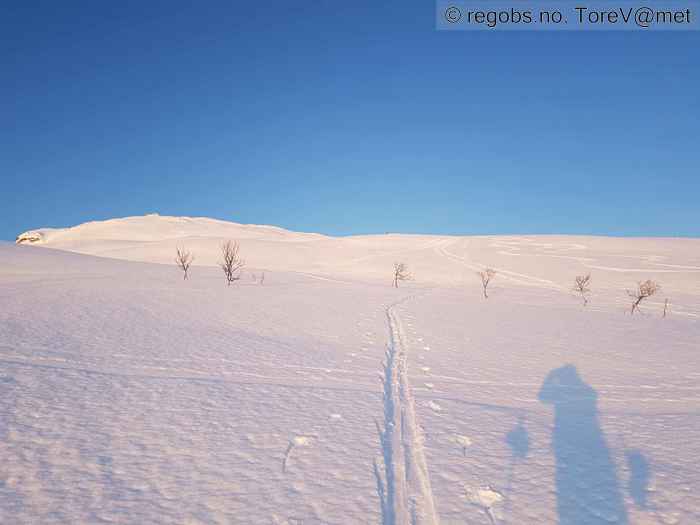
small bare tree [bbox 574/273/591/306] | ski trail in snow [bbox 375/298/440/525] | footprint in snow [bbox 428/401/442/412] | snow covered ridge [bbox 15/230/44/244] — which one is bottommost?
ski trail in snow [bbox 375/298/440/525]

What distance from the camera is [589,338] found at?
11445mm

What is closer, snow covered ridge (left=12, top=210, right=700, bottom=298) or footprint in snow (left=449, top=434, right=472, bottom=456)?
footprint in snow (left=449, top=434, right=472, bottom=456)

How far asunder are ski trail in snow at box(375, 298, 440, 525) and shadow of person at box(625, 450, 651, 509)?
1945mm

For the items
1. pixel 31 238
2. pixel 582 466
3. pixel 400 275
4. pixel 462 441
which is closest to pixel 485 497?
pixel 462 441

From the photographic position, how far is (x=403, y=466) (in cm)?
362

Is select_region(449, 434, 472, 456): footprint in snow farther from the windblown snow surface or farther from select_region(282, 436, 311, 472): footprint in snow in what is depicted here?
select_region(282, 436, 311, 472): footprint in snow

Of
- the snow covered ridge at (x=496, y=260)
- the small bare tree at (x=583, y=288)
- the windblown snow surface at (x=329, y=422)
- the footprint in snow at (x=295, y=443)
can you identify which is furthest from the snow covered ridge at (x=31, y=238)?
the footprint in snow at (x=295, y=443)

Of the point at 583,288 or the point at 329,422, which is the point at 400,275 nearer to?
the point at 583,288

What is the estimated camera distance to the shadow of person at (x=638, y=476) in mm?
3326

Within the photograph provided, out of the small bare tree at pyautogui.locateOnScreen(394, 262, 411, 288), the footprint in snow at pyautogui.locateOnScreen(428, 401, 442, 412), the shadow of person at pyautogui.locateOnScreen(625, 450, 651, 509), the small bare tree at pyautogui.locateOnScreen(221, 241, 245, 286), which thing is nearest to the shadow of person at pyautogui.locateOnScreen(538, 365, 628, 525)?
the shadow of person at pyautogui.locateOnScreen(625, 450, 651, 509)

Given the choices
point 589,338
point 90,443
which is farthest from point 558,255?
point 90,443

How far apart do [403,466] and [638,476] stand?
95.3 inches

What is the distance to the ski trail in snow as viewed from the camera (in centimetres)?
296

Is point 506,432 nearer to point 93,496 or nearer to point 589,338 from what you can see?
point 93,496
